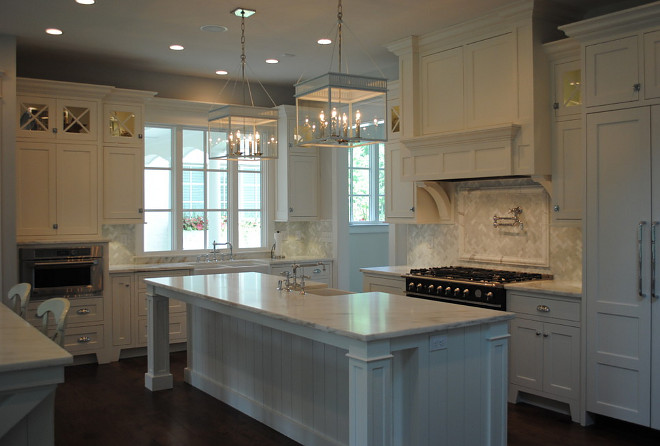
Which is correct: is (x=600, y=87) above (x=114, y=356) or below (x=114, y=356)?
above

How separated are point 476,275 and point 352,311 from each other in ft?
6.77

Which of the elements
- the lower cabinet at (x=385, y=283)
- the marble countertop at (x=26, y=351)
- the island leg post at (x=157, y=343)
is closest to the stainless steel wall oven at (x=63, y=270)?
the island leg post at (x=157, y=343)

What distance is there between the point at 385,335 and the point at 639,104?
2.42 m

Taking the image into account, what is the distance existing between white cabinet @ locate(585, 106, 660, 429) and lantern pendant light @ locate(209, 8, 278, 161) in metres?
2.22

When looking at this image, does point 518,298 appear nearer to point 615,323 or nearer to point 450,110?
point 615,323

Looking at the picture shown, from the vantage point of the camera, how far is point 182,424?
439 centimetres

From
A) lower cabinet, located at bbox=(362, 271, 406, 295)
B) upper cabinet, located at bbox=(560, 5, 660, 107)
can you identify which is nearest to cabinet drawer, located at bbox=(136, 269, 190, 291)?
lower cabinet, located at bbox=(362, 271, 406, 295)

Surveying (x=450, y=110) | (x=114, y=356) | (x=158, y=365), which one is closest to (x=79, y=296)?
(x=114, y=356)

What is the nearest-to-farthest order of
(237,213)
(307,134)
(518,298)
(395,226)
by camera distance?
(307,134)
(518,298)
(395,226)
(237,213)

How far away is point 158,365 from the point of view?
525 centimetres

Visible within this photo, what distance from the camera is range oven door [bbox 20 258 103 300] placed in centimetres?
578

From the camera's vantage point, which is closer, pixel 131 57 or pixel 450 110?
pixel 450 110

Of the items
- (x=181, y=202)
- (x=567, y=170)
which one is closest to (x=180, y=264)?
(x=181, y=202)

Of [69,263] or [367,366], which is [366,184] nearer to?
[69,263]
